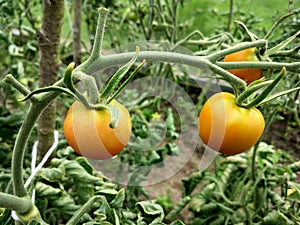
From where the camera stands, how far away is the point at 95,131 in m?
0.55

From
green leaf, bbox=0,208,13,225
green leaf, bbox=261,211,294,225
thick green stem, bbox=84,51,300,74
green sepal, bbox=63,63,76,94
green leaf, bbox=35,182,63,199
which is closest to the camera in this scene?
green sepal, bbox=63,63,76,94

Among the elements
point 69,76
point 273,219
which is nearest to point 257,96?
point 69,76

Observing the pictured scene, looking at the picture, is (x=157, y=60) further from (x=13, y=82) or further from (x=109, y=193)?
(x=109, y=193)

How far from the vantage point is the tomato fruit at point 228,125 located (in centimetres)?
60

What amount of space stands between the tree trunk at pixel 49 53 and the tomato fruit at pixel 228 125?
493mm

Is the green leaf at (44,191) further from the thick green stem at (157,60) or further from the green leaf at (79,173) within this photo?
the thick green stem at (157,60)

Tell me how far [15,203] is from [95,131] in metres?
0.24

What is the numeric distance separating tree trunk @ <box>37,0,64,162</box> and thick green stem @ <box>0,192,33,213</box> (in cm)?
33

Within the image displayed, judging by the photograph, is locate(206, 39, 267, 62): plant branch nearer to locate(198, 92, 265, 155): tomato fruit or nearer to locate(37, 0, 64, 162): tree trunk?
locate(198, 92, 265, 155): tomato fruit

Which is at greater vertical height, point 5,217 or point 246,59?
point 246,59

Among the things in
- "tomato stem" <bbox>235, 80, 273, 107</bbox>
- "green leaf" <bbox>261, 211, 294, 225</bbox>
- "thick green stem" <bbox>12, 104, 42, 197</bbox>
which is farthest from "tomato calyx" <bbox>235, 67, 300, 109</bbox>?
"green leaf" <bbox>261, 211, 294, 225</bbox>

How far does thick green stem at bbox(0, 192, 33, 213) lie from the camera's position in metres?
0.65

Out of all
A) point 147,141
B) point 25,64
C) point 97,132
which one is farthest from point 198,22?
point 97,132

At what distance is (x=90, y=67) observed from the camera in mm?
593
